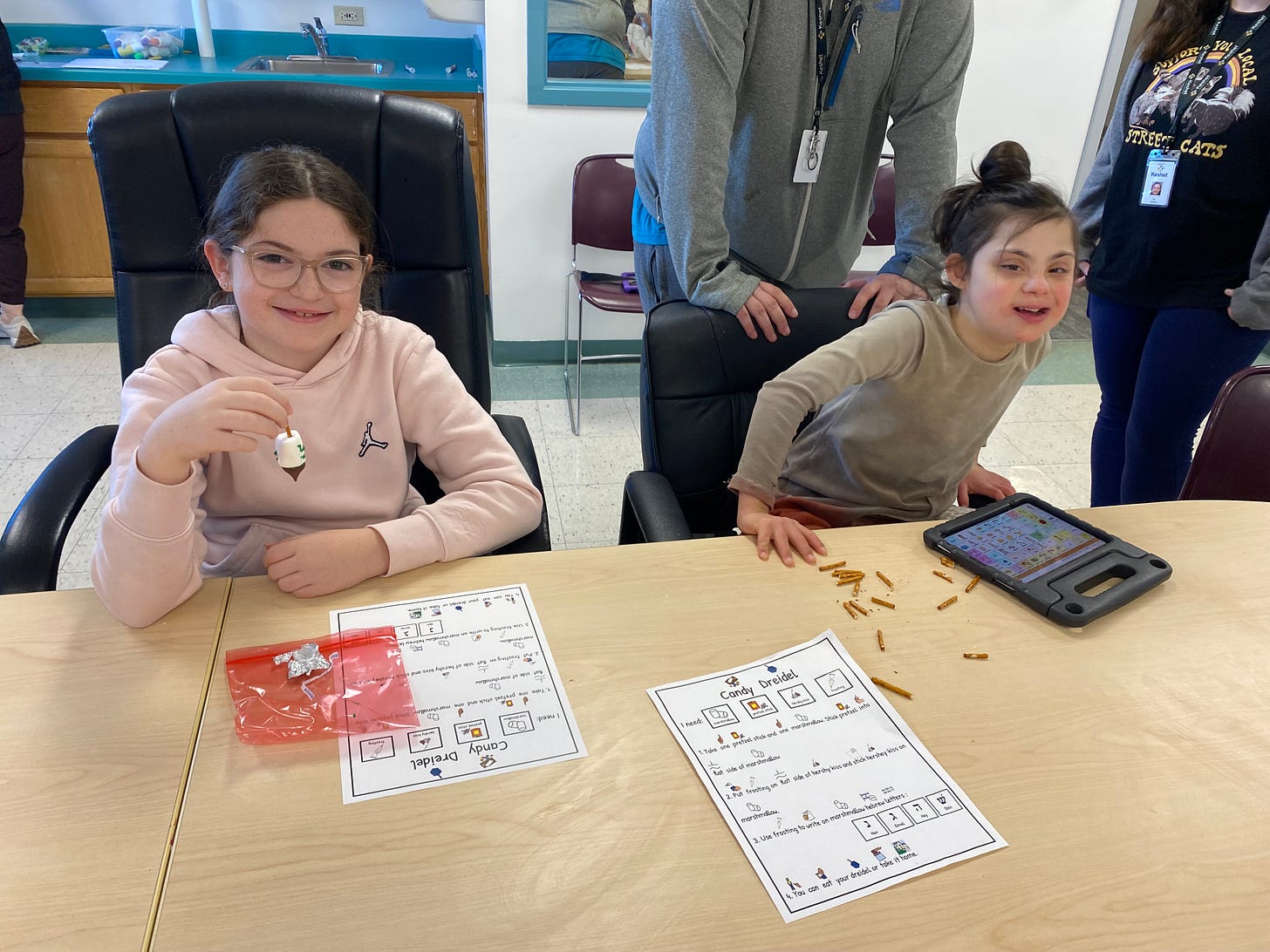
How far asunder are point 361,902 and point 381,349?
760 millimetres

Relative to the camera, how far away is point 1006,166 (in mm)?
1391

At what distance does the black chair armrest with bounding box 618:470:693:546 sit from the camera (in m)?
1.17

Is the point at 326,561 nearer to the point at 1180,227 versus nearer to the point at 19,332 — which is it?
the point at 1180,227

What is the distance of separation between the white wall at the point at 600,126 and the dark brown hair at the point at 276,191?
6.37 ft

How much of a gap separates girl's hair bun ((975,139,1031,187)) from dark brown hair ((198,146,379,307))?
37.0 inches

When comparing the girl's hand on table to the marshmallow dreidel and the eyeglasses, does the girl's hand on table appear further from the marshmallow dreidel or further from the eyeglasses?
the eyeglasses

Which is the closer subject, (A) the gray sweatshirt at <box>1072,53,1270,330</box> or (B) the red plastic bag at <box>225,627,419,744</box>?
(B) the red plastic bag at <box>225,627,419,744</box>

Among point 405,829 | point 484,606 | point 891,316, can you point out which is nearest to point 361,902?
point 405,829

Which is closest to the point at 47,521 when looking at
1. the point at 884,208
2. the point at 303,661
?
the point at 303,661

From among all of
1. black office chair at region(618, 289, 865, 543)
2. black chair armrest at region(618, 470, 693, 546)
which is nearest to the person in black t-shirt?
black office chair at region(618, 289, 865, 543)

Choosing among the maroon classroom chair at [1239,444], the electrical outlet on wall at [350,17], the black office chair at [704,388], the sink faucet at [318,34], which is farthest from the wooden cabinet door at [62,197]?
the maroon classroom chair at [1239,444]

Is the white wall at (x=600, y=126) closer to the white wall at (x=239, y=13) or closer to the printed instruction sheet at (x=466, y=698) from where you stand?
the white wall at (x=239, y=13)

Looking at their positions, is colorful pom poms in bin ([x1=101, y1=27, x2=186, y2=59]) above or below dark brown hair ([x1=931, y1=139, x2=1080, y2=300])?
above

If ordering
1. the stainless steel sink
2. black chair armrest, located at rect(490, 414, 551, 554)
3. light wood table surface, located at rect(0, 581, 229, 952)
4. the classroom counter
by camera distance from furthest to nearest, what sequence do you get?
the stainless steel sink
the classroom counter
black chair armrest, located at rect(490, 414, 551, 554)
light wood table surface, located at rect(0, 581, 229, 952)
